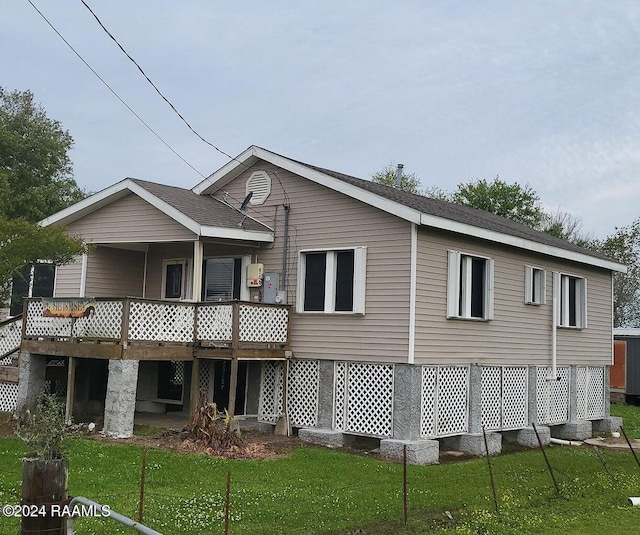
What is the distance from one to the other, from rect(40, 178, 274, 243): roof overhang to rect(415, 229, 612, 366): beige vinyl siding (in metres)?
3.84

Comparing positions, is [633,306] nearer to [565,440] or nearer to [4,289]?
[565,440]

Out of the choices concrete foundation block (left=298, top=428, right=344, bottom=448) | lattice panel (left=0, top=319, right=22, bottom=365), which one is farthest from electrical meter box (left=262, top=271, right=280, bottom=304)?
lattice panel (left=0, top=319, right=22, bottom=365)

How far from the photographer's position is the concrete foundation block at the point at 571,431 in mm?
19703

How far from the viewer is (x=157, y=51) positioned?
13.2 metres

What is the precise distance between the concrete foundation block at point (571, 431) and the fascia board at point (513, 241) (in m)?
4.24

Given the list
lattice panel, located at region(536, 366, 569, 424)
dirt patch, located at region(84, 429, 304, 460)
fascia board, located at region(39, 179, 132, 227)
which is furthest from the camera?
lattice panel, located at region(536, 366, 569, 424)

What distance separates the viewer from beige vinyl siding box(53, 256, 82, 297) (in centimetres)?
1934

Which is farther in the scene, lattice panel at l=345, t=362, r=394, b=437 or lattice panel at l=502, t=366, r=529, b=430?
lattice panel at l=502, t=366, r=529, b=430

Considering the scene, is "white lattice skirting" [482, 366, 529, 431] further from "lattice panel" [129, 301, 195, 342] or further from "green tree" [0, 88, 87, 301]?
"green tree" [0, 88, 87, 301]

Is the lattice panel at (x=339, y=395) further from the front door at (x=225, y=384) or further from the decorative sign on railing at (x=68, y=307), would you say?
the decorative sign on railing at (x=68, y=307)

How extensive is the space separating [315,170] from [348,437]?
5.53 metres

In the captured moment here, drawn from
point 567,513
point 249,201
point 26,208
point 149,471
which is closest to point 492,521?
point 567,513

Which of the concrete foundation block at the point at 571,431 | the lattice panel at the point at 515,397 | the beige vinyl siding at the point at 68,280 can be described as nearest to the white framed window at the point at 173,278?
the beige vinyl siding at the point at 68,280

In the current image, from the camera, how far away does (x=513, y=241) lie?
56.4 feet
